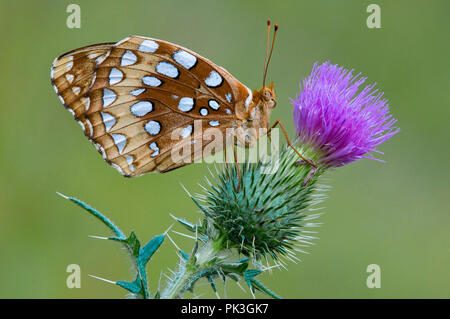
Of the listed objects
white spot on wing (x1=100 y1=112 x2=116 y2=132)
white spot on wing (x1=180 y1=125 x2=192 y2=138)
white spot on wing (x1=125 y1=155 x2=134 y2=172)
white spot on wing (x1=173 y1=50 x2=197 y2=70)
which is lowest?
white spot on wing (x1=125 y1=155 x2=134 y2=172)

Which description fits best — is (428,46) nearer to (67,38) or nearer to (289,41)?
(289,41)

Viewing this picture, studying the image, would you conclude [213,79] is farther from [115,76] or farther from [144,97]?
[115,76]

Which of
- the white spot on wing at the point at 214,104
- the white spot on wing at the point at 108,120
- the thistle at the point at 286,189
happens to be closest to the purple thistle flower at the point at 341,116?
the thistle at the point at 286,189

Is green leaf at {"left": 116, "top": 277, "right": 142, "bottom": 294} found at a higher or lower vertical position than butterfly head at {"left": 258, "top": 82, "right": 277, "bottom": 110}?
lower

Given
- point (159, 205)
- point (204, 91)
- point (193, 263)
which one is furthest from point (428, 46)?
point (193, 263)

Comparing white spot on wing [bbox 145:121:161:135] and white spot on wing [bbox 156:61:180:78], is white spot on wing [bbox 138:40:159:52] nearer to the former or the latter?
white spot on wing [bbox 156:61:180:78]

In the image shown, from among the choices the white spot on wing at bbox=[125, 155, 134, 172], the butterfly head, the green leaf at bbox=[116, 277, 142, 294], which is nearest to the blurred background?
the white spot on wing at bbox=[125, 155, 134, 172]
